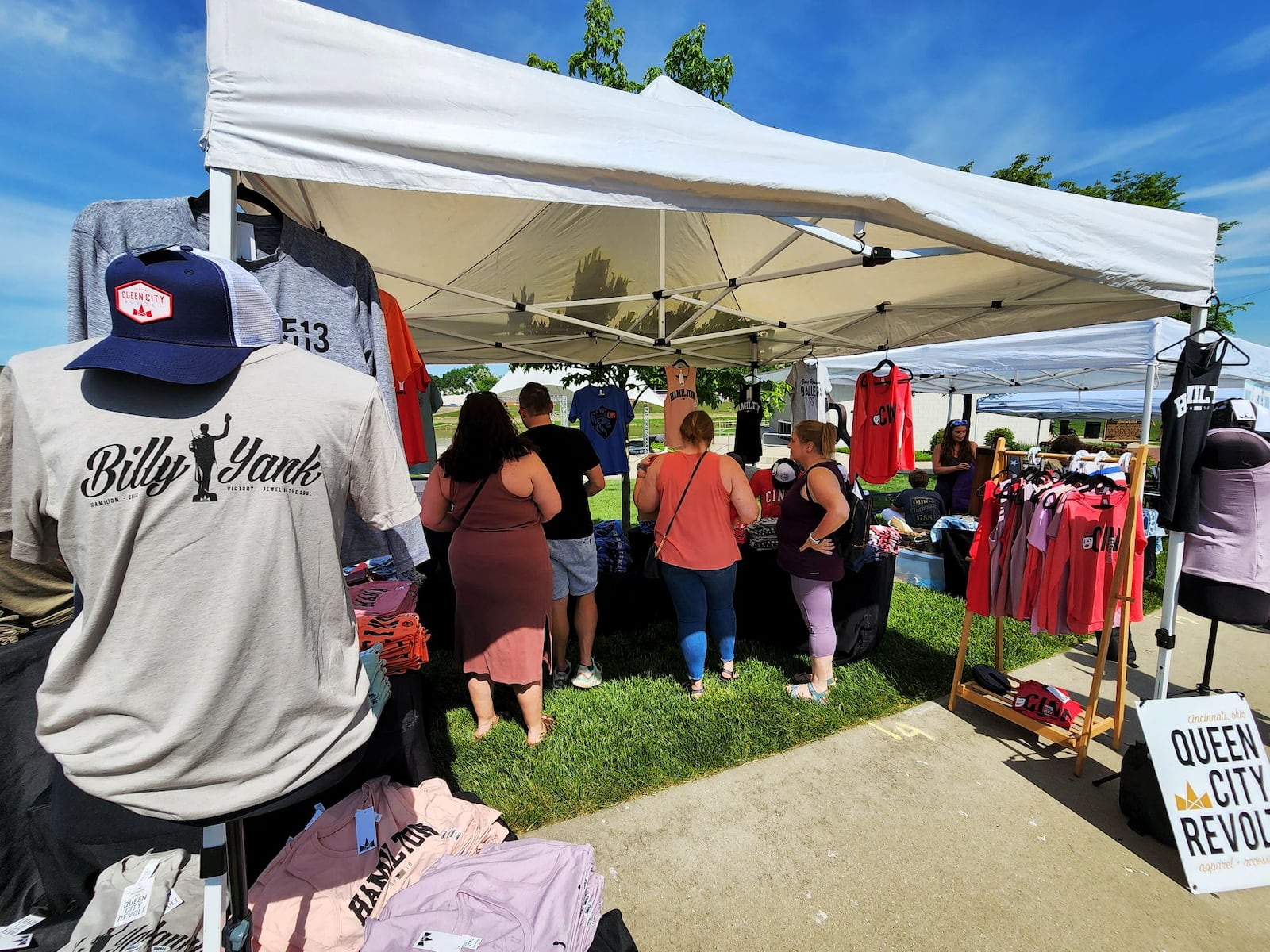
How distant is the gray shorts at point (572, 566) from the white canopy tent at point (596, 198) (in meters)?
1.78

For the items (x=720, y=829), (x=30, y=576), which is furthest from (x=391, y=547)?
(x=720, y=829)

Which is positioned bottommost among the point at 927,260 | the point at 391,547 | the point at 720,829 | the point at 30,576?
the point at 720,829

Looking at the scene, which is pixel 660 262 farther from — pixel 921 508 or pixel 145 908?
pixel 921 508

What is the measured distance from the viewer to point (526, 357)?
19.6 feet

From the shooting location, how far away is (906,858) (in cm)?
231

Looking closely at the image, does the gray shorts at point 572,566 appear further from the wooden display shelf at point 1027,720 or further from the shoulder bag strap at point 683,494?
the wooden display shelf at point 1027,720

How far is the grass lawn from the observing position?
2742mm

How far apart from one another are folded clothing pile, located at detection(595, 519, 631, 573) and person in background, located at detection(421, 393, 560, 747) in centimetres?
161

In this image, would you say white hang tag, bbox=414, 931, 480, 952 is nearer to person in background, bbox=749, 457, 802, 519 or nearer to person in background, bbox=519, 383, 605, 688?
person in background, bbox=519, 383, 605, 688

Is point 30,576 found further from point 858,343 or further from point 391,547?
point 858,343

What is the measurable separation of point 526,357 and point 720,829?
476cm

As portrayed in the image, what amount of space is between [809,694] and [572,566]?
5.53 feet

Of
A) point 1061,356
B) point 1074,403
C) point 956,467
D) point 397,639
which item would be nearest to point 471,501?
point 397,639

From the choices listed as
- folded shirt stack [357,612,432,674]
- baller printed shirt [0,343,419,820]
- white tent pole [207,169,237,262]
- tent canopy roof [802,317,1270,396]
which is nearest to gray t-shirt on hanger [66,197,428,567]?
white tent pole [207,169,237,262]
